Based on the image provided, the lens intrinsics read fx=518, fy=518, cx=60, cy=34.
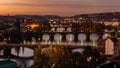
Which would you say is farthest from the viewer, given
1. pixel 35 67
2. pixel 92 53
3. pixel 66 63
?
pixel 92 53

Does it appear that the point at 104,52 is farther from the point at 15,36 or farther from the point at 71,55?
the point at 15,36

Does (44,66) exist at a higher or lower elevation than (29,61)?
higher

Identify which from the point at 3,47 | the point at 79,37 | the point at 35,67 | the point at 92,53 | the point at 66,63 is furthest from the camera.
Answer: the point at 79,37

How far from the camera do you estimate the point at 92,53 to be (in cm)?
2350

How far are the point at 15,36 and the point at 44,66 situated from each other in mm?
27947

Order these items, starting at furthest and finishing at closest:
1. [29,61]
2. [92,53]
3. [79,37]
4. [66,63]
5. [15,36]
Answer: [79,37] < [15,36] < [29,61] < [92,53] < [66,63]

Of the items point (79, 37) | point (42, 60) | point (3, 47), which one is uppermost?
point (42, 60)

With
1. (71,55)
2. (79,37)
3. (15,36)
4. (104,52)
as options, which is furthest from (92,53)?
(79,37)

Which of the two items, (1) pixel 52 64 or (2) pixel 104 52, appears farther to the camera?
(2) pixel 104 52

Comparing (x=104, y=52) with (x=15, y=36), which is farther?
(x=15, y=36)

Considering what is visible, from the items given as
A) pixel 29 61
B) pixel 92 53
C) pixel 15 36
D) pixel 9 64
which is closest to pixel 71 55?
pixel 9 64

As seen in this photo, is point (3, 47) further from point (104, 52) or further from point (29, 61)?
point (104, 52)

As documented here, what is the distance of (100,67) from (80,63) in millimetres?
865

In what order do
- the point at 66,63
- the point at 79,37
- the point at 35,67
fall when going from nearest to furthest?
the point at 66,63
the point at 35,67
the point at 79,37
